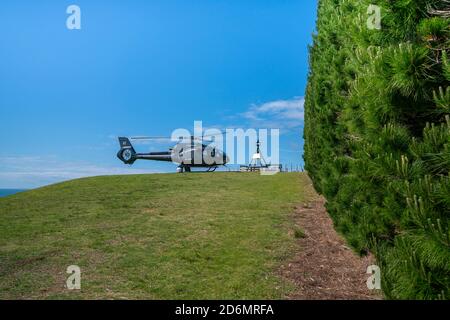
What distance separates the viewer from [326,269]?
857cm

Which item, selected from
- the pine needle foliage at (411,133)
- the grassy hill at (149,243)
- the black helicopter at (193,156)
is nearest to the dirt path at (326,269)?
the grassy hill at (149,243)

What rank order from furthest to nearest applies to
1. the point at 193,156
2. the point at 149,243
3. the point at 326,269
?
the point at 193,156 → the point at 149,243 → the point at 326,269

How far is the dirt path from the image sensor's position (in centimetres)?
730

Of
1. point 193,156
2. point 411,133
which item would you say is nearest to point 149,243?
point 411,133

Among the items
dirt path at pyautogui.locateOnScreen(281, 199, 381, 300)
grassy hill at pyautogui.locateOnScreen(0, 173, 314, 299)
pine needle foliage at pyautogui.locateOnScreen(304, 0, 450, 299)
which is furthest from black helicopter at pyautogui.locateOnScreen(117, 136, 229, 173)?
pine needle foliage at pyautogui.locateOnScreen(304, 0, 450, 299)

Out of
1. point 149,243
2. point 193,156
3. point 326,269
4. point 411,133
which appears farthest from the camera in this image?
point 193,156

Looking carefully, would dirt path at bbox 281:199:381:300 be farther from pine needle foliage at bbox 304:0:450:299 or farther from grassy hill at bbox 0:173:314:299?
pine needle foliage at bbox 304:0:450:299

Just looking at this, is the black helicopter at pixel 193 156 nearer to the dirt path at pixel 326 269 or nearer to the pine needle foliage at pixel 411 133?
the dirt path at pixel 326 269

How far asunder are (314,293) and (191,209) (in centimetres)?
803

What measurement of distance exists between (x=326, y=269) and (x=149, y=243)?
196 inches

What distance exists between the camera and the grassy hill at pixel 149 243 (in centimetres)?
733

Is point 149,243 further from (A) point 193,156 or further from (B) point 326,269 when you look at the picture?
(A) point 193,156
